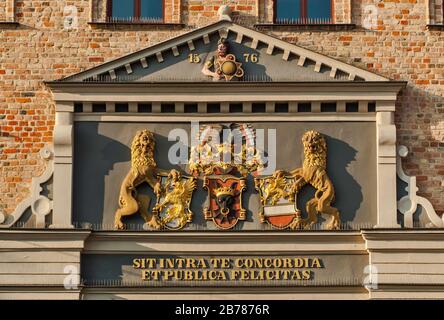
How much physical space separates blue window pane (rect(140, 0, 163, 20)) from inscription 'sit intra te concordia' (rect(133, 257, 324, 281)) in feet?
16.4

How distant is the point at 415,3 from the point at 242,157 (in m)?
4.75

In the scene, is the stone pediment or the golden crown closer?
the golden crown

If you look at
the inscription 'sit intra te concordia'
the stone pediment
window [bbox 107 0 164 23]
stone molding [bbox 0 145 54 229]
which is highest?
window [bbox 107 0 164 23]

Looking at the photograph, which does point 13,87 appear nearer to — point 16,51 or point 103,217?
point 16,51

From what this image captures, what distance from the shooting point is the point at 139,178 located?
27875mm

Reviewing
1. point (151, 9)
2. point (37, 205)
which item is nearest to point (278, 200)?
point (37, 205)

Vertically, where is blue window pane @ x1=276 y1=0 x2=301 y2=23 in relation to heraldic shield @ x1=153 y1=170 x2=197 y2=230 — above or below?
above

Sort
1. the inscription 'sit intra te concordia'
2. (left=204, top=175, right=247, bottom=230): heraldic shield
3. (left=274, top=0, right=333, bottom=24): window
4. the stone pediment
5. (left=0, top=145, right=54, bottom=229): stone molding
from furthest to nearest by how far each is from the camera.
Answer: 1. (left=274, top=0, right=333, bottom=24): window
2. the stone pediment
3. (left=204, top=175, right=247, bottom=230): heraldic shield
4. (left=0, top=145, right=54, bottom=229): stone molding
5. the inscription 'sit intra te concordia'

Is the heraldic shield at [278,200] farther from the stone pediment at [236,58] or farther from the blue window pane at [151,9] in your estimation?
the blue window pane at [151,9]

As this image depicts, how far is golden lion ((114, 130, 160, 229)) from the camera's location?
27.7 m

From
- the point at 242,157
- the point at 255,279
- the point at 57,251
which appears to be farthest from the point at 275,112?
the point at 57,251

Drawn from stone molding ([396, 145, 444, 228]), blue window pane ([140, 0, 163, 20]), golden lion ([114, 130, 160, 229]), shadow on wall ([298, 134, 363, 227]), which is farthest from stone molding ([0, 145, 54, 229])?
stone molding ([396, 145, 444, 228])

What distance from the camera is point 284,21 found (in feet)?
95.3

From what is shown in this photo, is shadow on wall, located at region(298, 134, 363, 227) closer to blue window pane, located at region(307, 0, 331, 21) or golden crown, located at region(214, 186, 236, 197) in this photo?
golden crown, located at region(214, 186, 236, 197)
